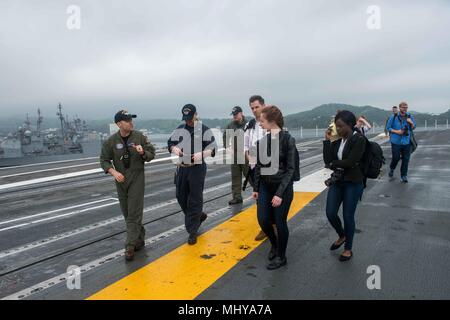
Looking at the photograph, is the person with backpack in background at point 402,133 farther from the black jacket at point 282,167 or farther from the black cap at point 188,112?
the black cap at point 188,112

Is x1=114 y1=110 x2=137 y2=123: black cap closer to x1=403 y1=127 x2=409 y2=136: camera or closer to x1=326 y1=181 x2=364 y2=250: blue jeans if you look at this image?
x1=326 y1=181 x2=364 y2=250: blue jeans

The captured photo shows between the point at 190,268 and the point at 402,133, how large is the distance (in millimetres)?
7156

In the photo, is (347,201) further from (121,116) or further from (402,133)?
(402,133)

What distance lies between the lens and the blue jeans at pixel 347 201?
159 inches

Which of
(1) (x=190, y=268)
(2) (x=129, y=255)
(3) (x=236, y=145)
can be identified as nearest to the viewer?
(1) (x=190, y=268)

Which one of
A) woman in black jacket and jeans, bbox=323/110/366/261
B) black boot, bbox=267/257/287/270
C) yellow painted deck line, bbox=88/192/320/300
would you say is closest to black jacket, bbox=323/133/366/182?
woman in black jacket and jeans, bbox=323/110/366/261

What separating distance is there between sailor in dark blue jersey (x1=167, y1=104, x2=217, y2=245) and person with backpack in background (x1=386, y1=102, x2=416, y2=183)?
20.0 ft

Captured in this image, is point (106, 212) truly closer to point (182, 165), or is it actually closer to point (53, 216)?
point (53, 216)

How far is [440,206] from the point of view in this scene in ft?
20.6

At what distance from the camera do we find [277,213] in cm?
388

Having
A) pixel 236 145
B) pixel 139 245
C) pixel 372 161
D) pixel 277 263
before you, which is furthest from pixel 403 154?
pixel 139 245

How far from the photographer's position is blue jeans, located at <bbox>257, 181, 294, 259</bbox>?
12.7ft

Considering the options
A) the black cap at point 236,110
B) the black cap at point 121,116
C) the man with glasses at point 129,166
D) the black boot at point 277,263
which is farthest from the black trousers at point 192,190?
the black cap at point 236,110

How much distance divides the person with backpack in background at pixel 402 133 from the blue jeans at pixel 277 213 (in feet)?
20.1
